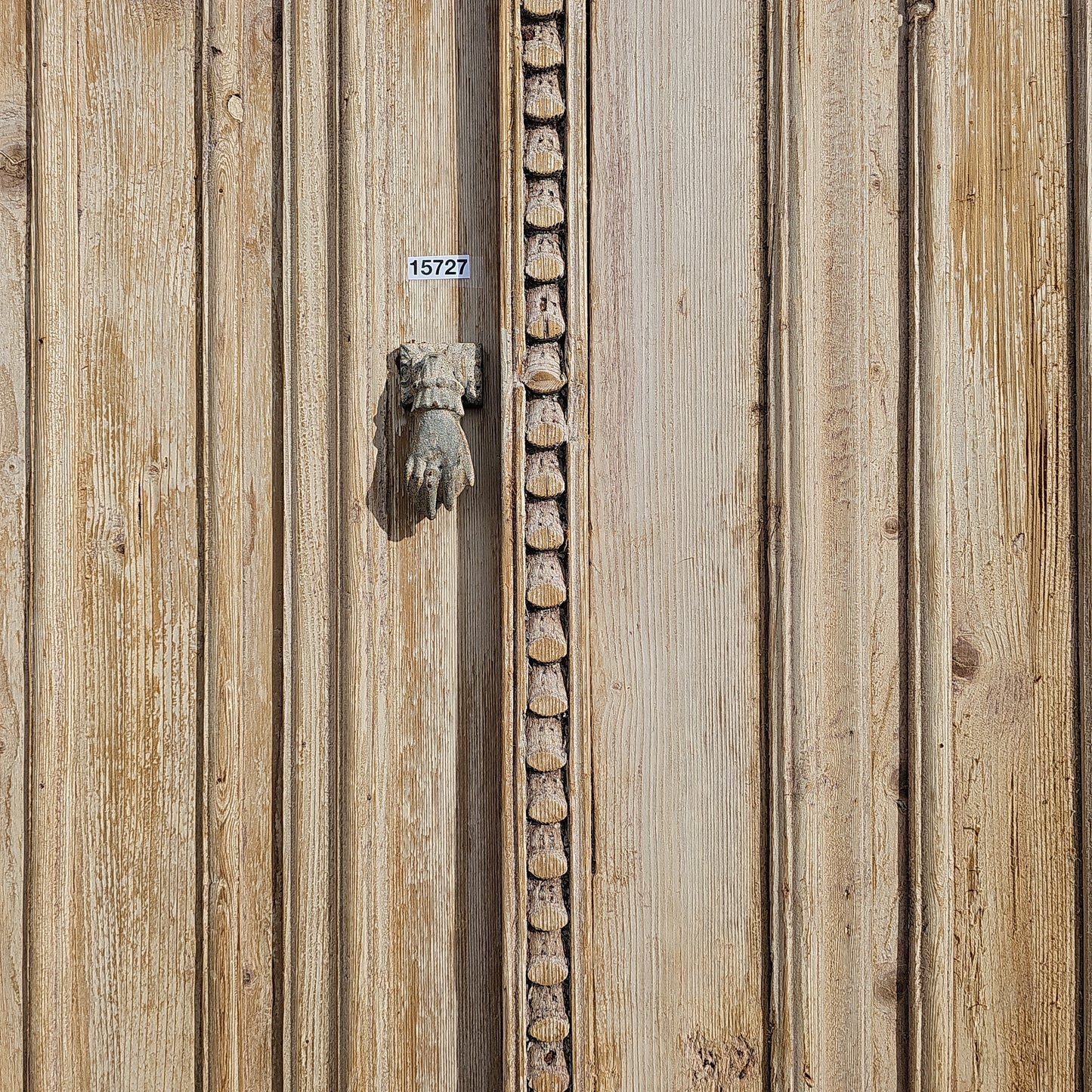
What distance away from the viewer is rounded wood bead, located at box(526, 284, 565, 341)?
2.42 ft

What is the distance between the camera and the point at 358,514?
0.76 m

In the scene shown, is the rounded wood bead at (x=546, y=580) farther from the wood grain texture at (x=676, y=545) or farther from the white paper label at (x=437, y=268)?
the white paper label at (x=437, y=268)

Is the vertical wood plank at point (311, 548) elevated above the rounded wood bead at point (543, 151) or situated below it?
below

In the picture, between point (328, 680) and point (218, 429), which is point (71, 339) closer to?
point (218, 429)

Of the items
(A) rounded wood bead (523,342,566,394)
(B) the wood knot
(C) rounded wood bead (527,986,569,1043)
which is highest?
(A) rounded wood bead (523,342,566,394)

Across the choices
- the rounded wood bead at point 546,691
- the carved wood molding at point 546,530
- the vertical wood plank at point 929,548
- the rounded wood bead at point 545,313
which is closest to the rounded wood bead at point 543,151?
the carved wood molding at point 546,530

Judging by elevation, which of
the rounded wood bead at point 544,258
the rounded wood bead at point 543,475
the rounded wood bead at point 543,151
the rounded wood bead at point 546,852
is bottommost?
the rounded wood bead at point 546,852

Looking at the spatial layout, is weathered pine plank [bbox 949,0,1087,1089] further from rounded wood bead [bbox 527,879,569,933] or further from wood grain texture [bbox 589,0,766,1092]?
rounded wood bead [bbox 527,879,569,933]

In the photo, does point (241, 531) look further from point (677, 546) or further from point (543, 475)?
point (677, 546)

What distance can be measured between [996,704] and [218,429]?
2.52 feet

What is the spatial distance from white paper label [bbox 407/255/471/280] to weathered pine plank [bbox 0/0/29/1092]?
1.24 ft

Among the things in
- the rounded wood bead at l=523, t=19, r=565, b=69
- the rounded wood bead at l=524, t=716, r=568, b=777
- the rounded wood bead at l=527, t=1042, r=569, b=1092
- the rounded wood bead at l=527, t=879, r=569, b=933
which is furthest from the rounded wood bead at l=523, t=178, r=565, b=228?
the rounded wood bead at l=527, t=1042, r=569, b=1092

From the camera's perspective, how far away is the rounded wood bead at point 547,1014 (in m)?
0.72

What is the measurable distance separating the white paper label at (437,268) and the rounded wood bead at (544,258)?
68 millimetres
